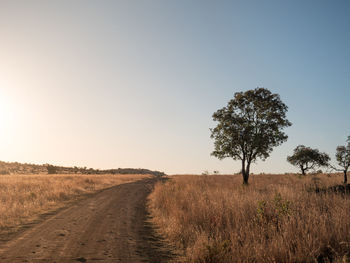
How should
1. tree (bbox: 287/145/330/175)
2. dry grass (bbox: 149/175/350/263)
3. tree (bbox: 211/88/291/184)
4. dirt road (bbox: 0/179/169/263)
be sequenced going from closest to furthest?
dry grass (bbox: 149/175/350/263)
dirt road (bbox: 0/179/169/263)
tree (bbox: 211/88/291/184)
tree (bbox: 287/145/330/175)

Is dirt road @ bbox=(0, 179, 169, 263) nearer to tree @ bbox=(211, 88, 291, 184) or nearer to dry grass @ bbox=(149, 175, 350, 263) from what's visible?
dry grass @ bbox=(149, 175, 350, 263)

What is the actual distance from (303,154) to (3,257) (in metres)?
52.9

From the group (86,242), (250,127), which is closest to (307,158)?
(250,127)

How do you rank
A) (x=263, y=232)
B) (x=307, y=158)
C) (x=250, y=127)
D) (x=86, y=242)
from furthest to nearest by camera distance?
(x=307, y=158)
(x=250, y=127)
(x=86, y=242)
(x=263, y=232)

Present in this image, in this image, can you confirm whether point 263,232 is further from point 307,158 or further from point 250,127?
point 307,158

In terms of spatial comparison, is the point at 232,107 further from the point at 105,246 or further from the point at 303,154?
the point at 303,154

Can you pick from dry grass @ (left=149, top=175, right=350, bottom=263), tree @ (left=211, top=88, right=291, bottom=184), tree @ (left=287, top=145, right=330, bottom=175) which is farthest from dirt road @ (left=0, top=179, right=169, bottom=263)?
tree @ (left=287, top=145, right=330, bottom=175)

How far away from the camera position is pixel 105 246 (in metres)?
6.47

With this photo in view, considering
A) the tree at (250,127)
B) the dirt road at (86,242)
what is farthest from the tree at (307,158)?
the dirt road at (86,242)

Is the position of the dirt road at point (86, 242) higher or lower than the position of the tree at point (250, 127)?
lower

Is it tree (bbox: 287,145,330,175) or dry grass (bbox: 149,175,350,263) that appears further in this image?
tree (bbox: 287,145,330,175)

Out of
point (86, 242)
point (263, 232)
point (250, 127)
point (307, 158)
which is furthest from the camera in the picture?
point (307, 158)

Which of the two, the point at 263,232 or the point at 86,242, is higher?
the point at 263,232

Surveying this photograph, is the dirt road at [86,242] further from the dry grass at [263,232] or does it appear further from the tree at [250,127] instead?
the tree at [250,127]
